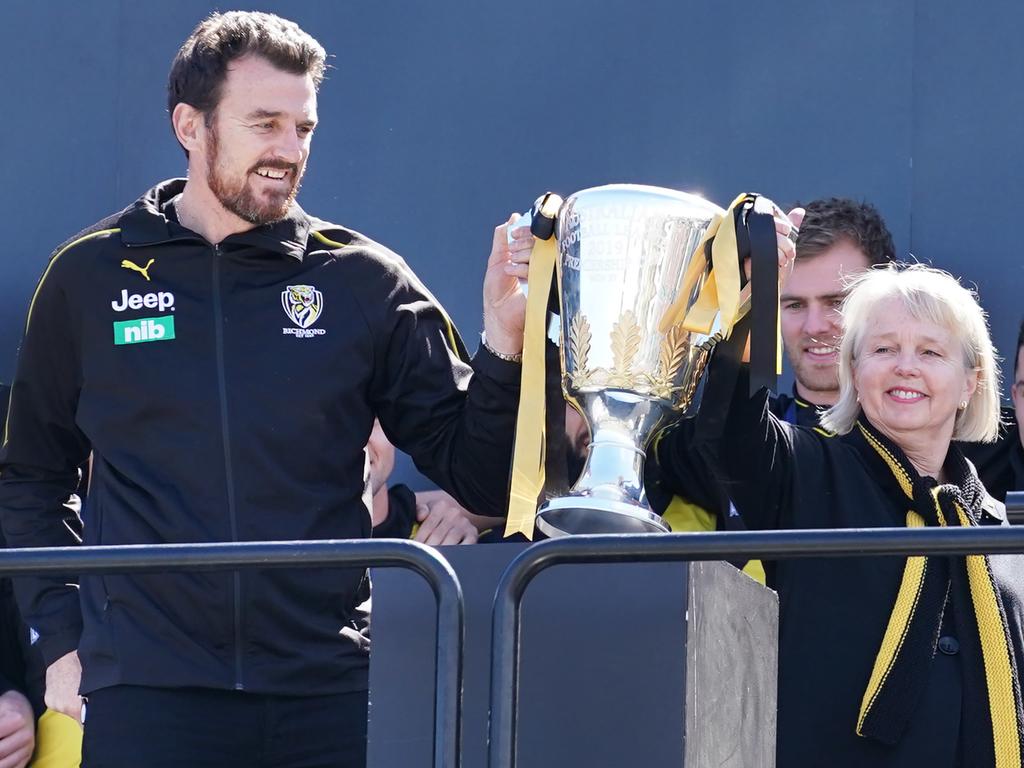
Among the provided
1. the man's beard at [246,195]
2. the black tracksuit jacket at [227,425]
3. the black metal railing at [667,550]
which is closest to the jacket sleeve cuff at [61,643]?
the black tracksuit jacket at [227,425]

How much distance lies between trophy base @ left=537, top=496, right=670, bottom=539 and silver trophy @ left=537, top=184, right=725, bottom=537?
83 millimetres

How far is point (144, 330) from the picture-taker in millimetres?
2623

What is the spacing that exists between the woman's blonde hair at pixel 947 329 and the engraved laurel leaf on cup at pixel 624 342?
0.67 metres

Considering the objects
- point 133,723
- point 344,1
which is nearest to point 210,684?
point 133,723

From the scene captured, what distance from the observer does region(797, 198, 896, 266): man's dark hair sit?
3488mm

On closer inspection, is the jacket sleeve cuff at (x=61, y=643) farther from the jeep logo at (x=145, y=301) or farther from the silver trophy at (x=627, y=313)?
the silver trophy at (x=627, y=313)

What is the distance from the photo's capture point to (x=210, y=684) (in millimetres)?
2438

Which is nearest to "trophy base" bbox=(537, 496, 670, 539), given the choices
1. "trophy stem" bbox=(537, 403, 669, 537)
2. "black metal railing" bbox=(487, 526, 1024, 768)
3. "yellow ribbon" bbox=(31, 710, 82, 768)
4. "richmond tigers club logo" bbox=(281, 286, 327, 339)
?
"trophy stem" bbox=(537, 403, 669, 537)

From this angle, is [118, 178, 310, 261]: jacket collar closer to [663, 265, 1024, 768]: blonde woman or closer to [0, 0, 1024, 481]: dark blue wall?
[663, 265, 1024, 768]: blonde woman

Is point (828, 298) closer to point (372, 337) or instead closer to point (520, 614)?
point (372, 337)

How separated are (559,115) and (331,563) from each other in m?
2.45

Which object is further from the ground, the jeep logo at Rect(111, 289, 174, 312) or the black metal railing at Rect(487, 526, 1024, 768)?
the jeep logo at Rect(111, 289, 174, 312)

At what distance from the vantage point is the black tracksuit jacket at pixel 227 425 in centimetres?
248

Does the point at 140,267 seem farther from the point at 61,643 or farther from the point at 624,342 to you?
the point at 624,342
